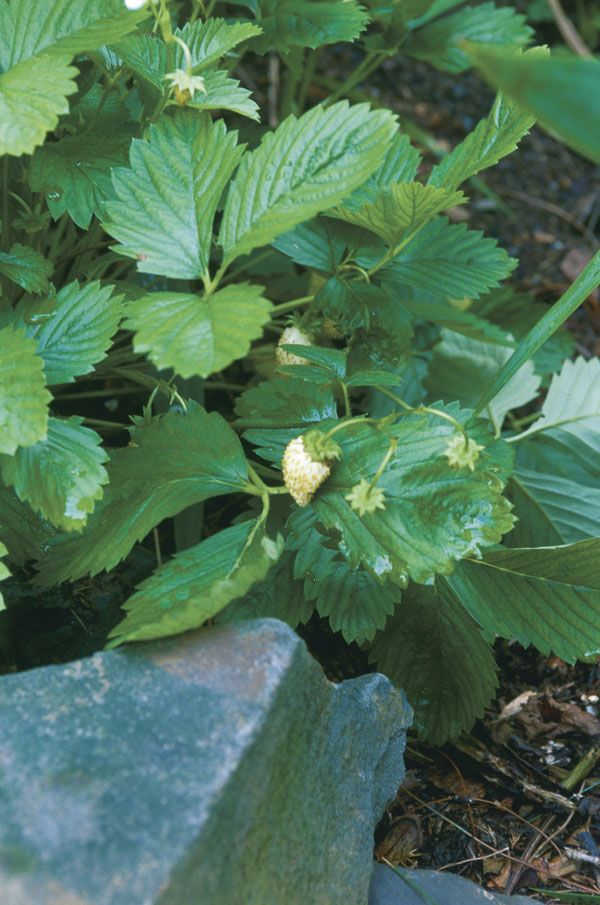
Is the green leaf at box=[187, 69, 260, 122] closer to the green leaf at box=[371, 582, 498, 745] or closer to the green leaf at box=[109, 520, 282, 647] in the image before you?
the green leaf at box=[109, 520, 282, 647]

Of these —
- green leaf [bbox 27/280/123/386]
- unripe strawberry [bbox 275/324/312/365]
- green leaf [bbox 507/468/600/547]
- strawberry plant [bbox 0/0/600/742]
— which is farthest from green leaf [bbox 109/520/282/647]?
green leaf [bbox 507/468/600/547]

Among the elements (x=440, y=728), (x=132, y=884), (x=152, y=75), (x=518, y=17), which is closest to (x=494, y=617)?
(x=440, y=728)

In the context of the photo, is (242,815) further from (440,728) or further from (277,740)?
(440,728)

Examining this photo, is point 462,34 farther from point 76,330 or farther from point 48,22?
point 76,330

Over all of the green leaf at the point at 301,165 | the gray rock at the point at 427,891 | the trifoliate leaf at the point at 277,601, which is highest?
the green leaf at the point at 301,165

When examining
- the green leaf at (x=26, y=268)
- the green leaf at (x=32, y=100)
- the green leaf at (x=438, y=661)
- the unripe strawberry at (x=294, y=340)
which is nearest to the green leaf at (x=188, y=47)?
the green leaf at (x=32, y=100)

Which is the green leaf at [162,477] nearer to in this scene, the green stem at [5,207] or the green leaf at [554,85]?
the green stem at [5,207]
